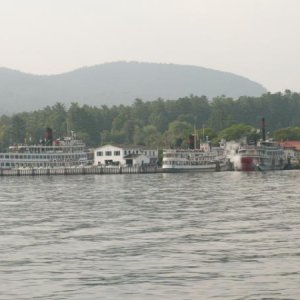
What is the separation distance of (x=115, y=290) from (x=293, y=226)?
2255cm

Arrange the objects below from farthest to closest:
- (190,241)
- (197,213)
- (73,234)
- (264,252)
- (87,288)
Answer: (197,213) < (73,234) < (190,241) < (264,252) < (87,288)

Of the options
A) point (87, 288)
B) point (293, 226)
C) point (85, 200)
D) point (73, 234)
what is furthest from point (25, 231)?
point (85, 200)

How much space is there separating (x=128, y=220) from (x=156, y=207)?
13.3 meters

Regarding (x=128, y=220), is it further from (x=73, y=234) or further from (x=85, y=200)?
(x=85, y=200)

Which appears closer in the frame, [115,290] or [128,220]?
[115,290]

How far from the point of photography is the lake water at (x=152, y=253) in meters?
33.1

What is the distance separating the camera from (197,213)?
65.4m

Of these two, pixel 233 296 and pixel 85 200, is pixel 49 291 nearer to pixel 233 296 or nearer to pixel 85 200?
pixel 233 296

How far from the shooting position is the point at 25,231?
53.2 meters

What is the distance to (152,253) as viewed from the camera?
41812 mm

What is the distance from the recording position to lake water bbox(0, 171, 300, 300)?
33094 millimetres

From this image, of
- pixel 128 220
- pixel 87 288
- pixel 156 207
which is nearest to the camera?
pixel 87 288

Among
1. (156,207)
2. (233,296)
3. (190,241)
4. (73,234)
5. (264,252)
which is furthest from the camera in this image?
(156,207)

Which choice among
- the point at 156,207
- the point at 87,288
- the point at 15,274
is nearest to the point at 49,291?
the point at 87,288
